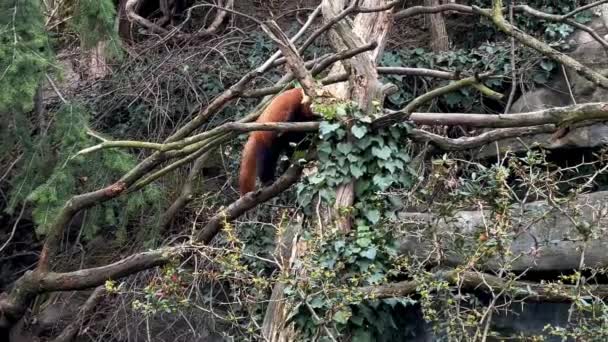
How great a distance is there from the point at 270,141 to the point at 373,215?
59.3 inches

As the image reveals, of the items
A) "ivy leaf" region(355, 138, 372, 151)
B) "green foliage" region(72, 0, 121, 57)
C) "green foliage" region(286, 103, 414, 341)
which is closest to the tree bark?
"green foliage" region(286, 103, 414, 341)

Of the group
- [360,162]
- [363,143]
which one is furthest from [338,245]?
[363,143]

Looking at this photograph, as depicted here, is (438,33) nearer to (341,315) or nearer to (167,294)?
(341,315)

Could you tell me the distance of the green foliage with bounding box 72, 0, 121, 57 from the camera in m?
6.64

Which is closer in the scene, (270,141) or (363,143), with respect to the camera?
(363,143)

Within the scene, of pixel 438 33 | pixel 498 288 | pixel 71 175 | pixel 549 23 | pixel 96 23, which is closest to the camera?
pixel 498 288

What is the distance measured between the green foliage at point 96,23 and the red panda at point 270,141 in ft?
5.24

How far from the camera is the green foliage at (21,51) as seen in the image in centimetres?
619

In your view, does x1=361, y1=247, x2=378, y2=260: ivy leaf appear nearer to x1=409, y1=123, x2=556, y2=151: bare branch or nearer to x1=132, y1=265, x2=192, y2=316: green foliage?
x1=409, y1=123, x2=556, y2=151: bare branch

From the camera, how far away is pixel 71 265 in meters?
8.21

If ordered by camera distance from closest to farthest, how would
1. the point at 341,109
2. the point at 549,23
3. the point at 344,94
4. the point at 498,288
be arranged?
1. the point at 498,288
2. the point at 341,109
3. the point at 344,94
4. the point at 549,23

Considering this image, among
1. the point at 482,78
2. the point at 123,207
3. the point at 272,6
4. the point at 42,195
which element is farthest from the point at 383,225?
the point at 272,6

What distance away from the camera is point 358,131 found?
5.02 metres

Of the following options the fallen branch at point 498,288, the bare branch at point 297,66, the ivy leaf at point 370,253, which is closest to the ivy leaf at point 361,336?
the fallen branch at point 498,288
